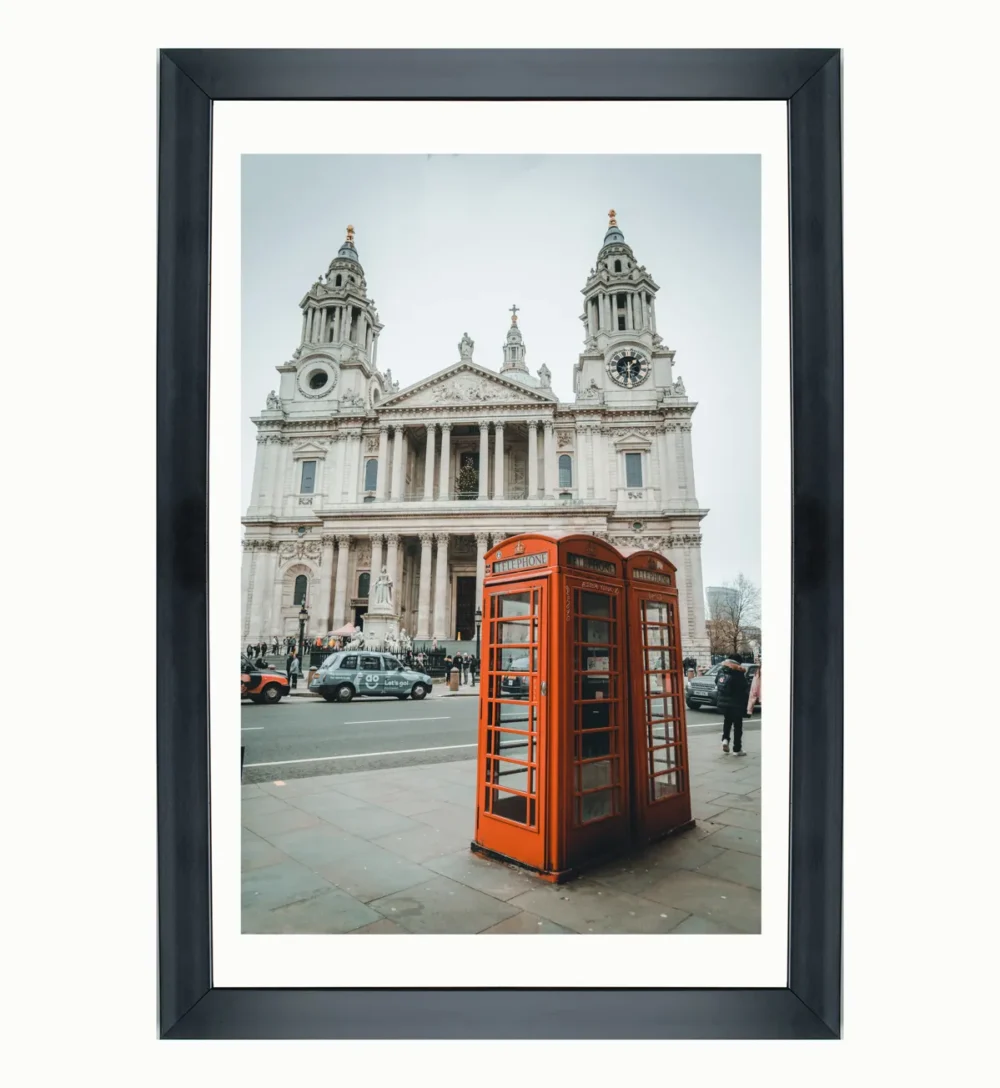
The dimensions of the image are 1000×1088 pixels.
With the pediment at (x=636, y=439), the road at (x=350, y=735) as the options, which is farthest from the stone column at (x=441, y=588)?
the road at (x=350, y=735)

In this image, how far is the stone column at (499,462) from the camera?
14.6m

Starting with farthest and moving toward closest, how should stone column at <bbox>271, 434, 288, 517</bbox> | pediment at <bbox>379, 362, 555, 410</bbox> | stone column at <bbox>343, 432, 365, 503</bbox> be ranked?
stone column at <bbox>343, 432, 365, 503</bbox>, pediment at <bbox>379, 362, 555, 410</bbox>, stone column at <bbox>271, 434, 288, 517</bbox>

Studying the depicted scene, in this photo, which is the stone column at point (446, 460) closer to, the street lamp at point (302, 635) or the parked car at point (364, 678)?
the street lamp at point (302, 635)

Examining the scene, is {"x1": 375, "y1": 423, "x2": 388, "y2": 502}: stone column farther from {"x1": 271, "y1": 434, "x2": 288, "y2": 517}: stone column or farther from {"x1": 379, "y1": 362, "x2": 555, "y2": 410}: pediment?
{"x1": 271, "y1": 434, "x2": 288, "y2": 517}: stone column

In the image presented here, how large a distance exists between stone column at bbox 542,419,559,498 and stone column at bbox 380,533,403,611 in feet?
20.5

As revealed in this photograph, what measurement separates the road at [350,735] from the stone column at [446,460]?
27.5 feet

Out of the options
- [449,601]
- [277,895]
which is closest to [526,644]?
[277,895]

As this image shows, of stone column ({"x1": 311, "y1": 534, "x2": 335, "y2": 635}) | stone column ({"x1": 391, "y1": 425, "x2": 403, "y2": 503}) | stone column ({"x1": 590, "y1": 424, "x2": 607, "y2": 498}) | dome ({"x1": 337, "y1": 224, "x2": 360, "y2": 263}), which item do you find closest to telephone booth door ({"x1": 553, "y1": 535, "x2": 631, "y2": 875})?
dome ({"x1": 337, "y1": 224, "x2": 360, "y2": 263})

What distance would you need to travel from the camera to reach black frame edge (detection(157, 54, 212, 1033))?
218 centimetres

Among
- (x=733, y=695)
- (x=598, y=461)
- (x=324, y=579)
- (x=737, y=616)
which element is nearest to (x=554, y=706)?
(x=737, y=616)

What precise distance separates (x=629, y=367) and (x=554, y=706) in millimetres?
8313

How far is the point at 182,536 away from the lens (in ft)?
7.23

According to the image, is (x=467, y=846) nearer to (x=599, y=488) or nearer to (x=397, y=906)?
(x=397, y=906)

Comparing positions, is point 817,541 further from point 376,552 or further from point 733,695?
point 376,552
